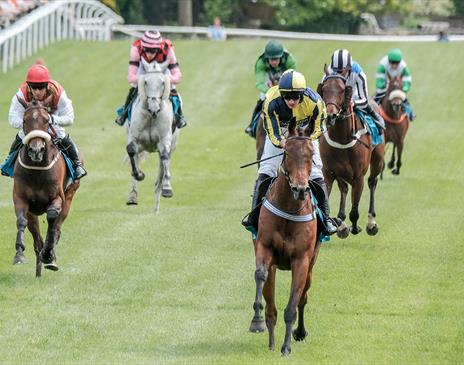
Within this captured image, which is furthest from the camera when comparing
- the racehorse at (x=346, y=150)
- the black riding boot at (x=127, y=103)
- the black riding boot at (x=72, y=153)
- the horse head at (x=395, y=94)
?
the horse head at (x=395, y=94)

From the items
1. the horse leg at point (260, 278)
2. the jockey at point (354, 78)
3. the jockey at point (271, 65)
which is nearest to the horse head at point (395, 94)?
the jockey at point (271, 65)

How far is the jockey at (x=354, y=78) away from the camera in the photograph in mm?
17516

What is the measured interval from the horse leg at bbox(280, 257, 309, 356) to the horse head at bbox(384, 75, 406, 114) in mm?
13357

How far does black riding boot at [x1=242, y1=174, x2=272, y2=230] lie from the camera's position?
39.5 ft

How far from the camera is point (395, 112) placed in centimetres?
2509

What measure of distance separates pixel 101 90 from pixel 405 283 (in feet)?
85.2

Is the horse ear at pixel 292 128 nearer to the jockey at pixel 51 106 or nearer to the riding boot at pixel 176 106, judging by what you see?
the jockey at pixel 51 106

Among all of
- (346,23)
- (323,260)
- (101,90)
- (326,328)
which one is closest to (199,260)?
(323,260)

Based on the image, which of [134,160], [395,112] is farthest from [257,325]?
[395,112]

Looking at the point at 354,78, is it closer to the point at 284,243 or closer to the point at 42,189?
the point at 42,189

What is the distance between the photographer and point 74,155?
15367 mm

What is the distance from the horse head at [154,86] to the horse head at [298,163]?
9.47 metres

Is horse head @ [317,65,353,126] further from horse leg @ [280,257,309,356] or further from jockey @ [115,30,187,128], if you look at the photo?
horse leg @ [280,257,309,356]

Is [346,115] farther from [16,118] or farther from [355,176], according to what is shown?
[16,118]
